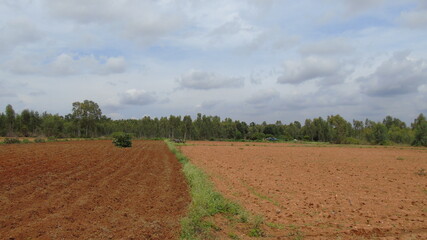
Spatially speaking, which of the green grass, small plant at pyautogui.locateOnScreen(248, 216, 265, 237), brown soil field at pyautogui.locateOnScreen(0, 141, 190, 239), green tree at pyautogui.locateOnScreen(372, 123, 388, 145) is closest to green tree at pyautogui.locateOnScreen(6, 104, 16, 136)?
brown soil field at pyautogui.locateOnScreen(0, 141, 190, 239)

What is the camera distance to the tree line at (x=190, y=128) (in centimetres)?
9288

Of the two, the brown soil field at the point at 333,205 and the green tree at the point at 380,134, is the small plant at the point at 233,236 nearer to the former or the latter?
the brown soil field at the point at 333,205

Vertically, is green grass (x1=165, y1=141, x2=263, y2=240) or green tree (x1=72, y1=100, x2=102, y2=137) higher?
green tree (x1=72, y1=100, x2=102, y2=137)

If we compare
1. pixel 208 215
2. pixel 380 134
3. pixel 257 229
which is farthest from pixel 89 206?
pixel 380 134

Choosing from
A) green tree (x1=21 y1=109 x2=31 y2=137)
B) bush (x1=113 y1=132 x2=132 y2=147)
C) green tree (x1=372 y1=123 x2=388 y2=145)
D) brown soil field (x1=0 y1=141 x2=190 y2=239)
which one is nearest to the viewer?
brown soil field (x1=0 y1=141 x2=190 y2=239)

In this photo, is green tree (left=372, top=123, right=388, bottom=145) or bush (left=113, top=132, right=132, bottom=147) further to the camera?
green tree (left=372, top=123, right=388, bottom=145)

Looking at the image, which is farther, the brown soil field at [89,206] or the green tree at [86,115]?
the green tree at [86,115]

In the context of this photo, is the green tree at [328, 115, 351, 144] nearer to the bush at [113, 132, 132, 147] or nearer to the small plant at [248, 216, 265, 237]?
the bush at [113, 132, 132, 147]

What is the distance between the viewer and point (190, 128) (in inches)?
4614

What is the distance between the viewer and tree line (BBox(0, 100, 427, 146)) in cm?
9288

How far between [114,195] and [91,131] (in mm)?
101914

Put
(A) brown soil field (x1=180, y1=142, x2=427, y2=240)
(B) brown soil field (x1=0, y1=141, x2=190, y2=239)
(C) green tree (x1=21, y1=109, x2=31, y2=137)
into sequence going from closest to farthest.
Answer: (B) brown soil field (x1=0, y1=141, x2=190, y2=239) < (A) brown soil field (x1=180, y1=142, x2=427, y2=240) < (C) green tree (x1=21, y1=109, x2=31, y2=137)

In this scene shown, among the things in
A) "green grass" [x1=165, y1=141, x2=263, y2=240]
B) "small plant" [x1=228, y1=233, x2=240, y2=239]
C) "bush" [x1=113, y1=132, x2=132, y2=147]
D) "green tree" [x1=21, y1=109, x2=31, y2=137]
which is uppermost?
"green tree" [x1=21, y1=109, x2=31, y2=137]

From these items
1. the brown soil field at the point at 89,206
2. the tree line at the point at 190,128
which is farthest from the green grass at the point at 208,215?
the tree line at the point at 190,128
